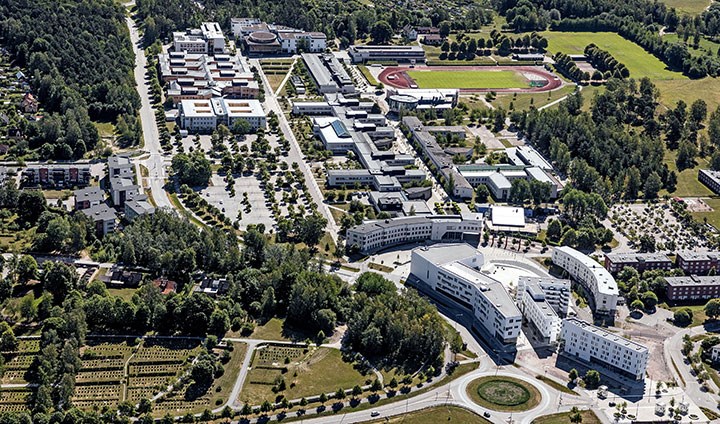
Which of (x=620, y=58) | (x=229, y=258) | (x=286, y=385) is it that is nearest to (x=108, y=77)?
(x=229, y=258)

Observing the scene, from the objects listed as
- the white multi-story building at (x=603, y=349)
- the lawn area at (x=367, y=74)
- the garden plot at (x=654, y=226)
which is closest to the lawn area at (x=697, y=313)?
the white multi-story building at (x=603, y=349)

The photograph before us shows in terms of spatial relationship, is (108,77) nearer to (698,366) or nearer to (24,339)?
(24,339)

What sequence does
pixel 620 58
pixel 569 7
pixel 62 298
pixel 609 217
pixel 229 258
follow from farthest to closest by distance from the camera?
pixel 569 7 < pixel 620 58 < pixel 609 217 < pixel 229 258 < pixel 62 298

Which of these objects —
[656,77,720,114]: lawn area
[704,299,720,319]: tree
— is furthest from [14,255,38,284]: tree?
[656,77,720,114]: lawn area

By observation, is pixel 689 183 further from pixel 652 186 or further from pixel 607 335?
pixel 607 335

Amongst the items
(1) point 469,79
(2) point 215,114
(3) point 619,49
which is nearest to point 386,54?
(1) point 469,79

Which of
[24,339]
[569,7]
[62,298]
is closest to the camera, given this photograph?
[24,339]
